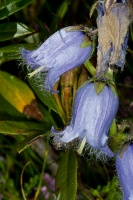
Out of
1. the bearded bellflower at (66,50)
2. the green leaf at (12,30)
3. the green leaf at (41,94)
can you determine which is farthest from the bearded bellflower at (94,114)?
the green leaf at (12,30)

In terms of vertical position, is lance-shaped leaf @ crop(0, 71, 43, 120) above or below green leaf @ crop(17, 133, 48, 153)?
below

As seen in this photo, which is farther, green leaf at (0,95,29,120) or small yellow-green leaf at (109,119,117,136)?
green leaf at (0,95,29,120)

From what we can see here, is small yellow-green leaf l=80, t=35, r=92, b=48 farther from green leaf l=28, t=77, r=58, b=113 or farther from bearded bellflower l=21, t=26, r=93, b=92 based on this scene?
green leaf l=28, t=77, r=58, b=113

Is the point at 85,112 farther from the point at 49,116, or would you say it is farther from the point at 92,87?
the point at 49,116

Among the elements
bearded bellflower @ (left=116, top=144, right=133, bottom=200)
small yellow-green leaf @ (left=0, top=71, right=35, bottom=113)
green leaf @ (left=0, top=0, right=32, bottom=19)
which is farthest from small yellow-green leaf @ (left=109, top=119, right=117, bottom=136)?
green leaf @ (left=0, top=0, right=32, bottom=19)

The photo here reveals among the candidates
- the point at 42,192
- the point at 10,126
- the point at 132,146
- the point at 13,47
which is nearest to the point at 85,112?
the point at 132,146

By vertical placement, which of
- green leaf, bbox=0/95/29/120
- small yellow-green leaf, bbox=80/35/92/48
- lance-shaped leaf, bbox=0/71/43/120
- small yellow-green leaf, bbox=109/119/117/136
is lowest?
green leaf, bbox=0/95/29/120
